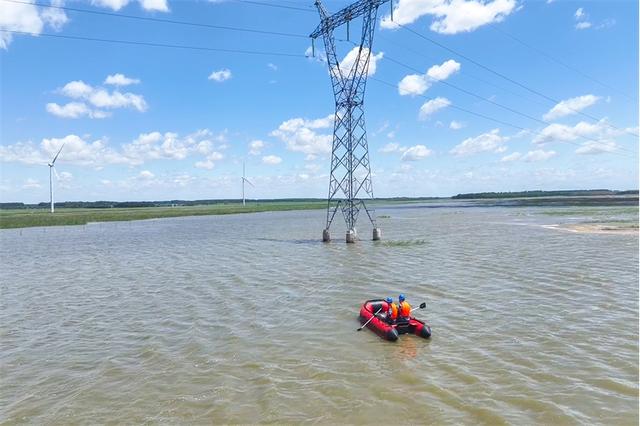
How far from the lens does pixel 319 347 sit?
612 inches

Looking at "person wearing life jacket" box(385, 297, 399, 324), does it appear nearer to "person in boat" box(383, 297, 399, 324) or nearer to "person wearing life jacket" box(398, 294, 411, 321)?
"person in boat" box(383, 297, 399, 324)

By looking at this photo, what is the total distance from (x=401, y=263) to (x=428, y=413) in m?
22.8

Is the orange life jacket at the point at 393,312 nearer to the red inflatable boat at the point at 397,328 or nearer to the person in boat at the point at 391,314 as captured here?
the person in boat at the point at 391,314

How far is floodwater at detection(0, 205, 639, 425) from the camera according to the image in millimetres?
11055

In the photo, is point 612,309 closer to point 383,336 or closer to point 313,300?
point 383,336

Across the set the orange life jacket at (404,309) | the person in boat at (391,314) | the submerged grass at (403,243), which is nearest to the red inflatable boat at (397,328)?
the person in boat at (391,314)

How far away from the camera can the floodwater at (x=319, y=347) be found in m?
11.1

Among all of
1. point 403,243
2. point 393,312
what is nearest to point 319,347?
point 393,312

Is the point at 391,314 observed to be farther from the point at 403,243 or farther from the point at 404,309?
the point at 403,243

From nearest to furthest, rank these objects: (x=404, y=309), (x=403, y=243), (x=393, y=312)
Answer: (x=404, y=309) → (x=393, y=312) → (x=403, y=243)

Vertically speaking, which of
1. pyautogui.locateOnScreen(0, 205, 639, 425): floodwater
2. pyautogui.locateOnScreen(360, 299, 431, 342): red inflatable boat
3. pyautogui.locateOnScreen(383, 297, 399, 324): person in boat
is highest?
pyautogui.locateOnScreen(383, 297, 399, 324): person in boat

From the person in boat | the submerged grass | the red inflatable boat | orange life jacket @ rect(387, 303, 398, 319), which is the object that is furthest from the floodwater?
the submerged grass

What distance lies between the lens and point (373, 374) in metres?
13.1

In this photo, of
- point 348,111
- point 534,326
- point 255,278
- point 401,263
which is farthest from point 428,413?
point 348,111
